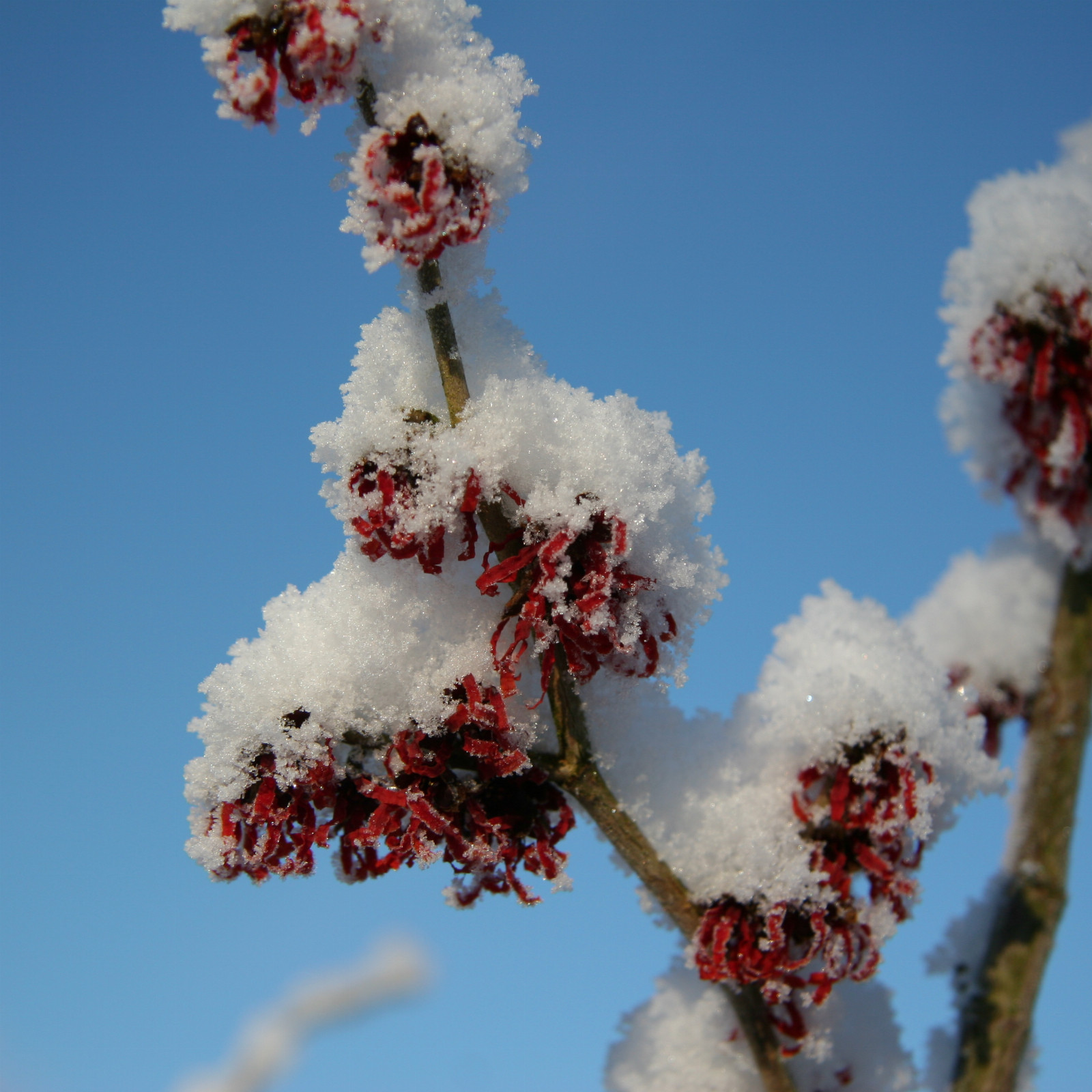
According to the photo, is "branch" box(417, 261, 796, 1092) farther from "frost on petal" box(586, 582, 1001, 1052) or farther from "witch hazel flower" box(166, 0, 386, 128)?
"witch hazel flower" box(166, 0, 386, 128)

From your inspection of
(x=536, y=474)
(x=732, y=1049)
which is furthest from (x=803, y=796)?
(x=536, y=474)

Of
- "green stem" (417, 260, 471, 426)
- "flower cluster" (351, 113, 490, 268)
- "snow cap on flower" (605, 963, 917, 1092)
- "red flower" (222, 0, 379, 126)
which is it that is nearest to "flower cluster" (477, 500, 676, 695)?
"green stem" (417, 260, 471, 426)

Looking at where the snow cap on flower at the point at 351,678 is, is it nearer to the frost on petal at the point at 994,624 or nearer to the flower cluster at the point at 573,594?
the flower cluster at the point at 573,594

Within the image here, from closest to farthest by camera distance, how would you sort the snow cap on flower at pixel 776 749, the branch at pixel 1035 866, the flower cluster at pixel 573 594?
the branch at pixel 1035 866 → the flower cluster at pixel 573 594 → the snow cap on flower at pixel 776 749

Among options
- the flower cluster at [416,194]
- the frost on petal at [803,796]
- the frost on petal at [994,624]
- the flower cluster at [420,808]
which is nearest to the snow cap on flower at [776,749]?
the frost on petal at [803,796]

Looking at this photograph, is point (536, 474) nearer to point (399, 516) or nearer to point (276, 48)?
point (399, 516)
